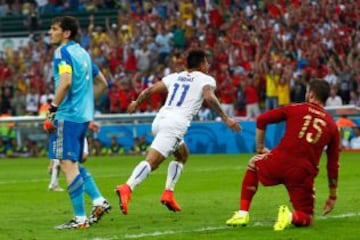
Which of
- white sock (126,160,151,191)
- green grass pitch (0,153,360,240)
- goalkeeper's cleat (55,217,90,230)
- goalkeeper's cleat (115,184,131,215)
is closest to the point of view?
green grass pitch (0,153,360,240)

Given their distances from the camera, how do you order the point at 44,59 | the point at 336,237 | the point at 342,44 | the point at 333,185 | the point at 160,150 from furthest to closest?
the point at 44,59
the point at 342,44
the point at 160,150
the point at 333,185
the point at 336,237

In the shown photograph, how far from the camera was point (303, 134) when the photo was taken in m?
11.9

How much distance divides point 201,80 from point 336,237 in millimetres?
3685

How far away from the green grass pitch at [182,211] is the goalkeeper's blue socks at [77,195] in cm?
29

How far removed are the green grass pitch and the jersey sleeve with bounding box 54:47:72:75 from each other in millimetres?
1810

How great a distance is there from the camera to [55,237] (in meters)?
11.8

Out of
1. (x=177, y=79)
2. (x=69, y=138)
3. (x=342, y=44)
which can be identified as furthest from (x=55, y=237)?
(x=342, y=44)

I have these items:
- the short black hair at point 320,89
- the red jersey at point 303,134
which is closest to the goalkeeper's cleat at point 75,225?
the red jersey at point 303,134

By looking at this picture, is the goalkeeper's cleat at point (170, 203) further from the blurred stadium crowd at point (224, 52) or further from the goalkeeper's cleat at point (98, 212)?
the blurred stadium crowd at point (224, 52)

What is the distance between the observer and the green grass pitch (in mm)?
11758

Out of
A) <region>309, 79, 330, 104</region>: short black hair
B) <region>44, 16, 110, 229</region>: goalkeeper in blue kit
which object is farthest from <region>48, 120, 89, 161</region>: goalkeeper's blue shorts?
<region>309, 79, 330, 104</region>: short black hair

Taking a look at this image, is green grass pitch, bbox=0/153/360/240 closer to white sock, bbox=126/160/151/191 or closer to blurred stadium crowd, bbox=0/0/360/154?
white sock, bbox=126/160/151/191

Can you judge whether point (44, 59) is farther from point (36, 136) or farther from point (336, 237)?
point (336, 237)

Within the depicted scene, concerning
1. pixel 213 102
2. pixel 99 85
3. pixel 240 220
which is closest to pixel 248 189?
pixel 240 220
